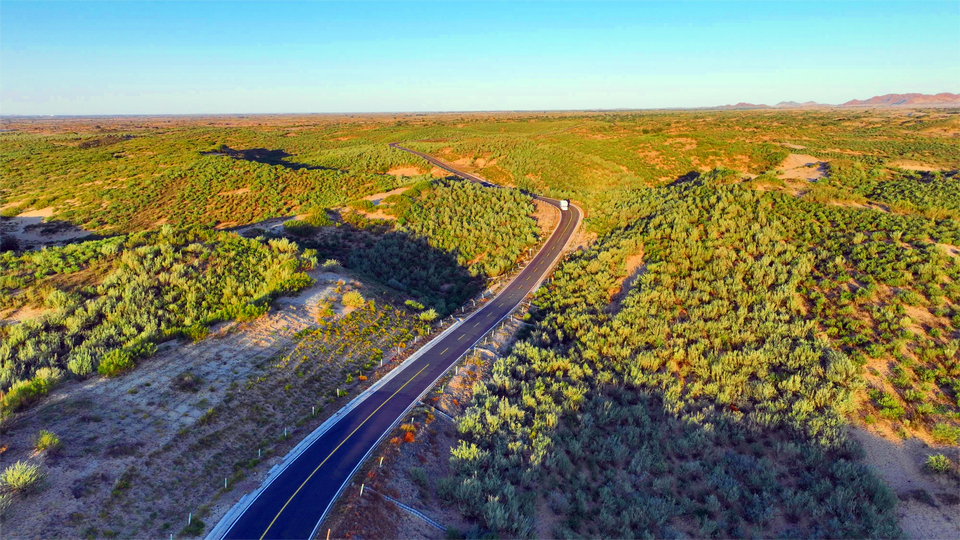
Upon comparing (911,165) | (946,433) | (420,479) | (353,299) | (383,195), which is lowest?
(420,479)

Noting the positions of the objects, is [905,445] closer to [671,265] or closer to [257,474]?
[671,265]

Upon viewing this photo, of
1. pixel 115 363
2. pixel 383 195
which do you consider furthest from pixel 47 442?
pixel 383 195

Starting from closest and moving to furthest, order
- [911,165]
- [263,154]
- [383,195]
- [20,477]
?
[20,477], [911,165], [383,195], [263,154]

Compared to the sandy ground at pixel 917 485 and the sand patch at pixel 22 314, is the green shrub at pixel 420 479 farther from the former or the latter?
the sand patch at pixel 22 314

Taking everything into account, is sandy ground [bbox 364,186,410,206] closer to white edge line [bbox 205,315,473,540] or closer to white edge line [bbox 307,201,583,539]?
white edge line [bbox 307,201,583,539]

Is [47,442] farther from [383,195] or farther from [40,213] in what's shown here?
[40,213]

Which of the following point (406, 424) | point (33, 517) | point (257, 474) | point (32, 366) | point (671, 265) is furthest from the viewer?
point (671, 265)

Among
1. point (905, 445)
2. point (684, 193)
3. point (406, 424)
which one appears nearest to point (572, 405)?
point (406, 424)
